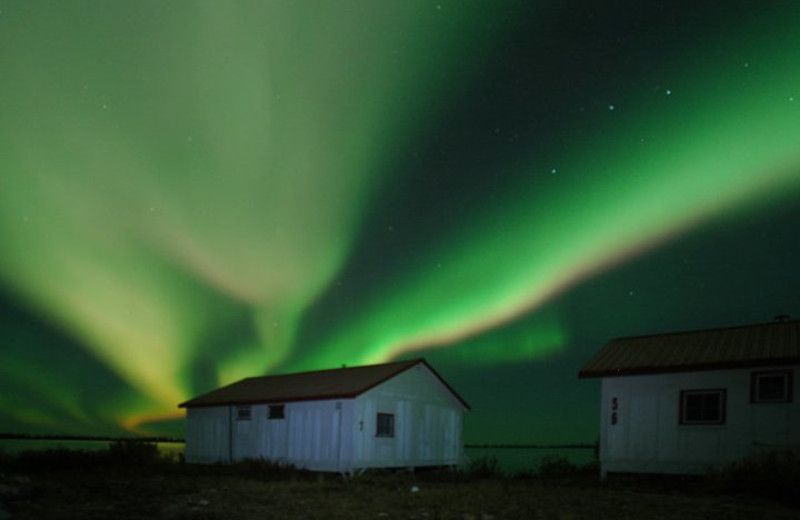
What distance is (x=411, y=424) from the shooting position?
26.7 metres

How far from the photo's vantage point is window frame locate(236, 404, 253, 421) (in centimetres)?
2825

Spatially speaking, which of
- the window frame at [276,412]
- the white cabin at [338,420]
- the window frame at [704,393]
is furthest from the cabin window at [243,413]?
the window frame at [704,393]

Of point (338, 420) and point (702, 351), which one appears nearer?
point (702, 351)

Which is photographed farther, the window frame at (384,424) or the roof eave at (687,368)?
the window frame at (384,424)

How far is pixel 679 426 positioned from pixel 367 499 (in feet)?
31.3

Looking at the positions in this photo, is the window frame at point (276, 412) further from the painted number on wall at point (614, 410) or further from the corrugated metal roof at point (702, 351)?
the painted number on wall at point (614, 410)

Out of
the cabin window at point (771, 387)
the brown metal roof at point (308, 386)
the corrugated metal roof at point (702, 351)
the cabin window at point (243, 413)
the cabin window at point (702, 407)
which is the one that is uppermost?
the corrugated metal roof at point (702, 351)

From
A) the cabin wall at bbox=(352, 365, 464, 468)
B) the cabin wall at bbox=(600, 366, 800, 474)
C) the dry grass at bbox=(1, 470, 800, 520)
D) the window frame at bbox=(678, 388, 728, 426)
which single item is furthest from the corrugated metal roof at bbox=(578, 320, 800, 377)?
the cabin wall at bbox=(352, 365, 464, 468)

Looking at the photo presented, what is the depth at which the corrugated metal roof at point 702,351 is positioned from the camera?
17.7m

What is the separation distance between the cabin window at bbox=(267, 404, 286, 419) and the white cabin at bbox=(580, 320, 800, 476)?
1231cm

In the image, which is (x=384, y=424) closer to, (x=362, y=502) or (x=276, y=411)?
(x=276, y=411)

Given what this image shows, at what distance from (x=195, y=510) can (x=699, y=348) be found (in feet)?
49.7

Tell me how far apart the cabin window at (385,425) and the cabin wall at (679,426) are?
8422 millimetres

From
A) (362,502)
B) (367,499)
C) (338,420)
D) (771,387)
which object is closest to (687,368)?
(771,387)
